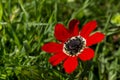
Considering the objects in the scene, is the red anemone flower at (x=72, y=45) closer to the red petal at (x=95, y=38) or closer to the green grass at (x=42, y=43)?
the red petal at (x=95, y=38)

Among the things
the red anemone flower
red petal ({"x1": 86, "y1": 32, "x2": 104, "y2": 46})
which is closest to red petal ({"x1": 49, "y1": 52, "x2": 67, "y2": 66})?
the red anemone flower

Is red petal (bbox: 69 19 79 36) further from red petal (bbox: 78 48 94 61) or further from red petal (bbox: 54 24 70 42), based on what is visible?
red petal (bbox: 78 48 94 61)

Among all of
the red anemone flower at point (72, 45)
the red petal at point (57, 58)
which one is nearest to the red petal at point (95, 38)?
the red anemone flower at point (72, 45)

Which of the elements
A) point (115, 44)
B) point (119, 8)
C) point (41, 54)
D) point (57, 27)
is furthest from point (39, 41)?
point (119, 8)

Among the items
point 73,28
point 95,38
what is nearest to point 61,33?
point 73,28

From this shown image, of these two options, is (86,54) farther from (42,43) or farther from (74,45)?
(42,43)

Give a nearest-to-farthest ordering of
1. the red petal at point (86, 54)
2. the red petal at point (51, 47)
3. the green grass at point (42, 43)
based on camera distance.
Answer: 1. the red petal at point (86, 54)
2. the red petal at point (51, 47)
3. the green grass at point (42, 43)

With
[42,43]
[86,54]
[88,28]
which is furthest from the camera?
[42,43]

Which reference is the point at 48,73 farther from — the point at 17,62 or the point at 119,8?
the point at 119,8
